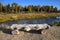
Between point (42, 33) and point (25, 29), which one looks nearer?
point (42, 33)

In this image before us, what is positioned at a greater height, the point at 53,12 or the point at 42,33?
the point at 42,33

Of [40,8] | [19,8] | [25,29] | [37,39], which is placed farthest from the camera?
[40,8]

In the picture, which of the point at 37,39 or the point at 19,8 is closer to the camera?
the point at 37,39

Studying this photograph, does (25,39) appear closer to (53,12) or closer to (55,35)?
(55,35)

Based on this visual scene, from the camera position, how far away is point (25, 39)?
9.33 meters

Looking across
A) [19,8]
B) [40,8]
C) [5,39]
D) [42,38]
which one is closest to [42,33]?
[42,38]

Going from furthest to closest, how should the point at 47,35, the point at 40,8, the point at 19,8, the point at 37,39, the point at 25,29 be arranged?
1. the point at 40,8
2. the point at 19,8
3. the point at 25,29
4. the point at 47,35
5. the point at 37,39

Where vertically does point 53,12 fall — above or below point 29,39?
below

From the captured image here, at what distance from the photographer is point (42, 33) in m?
10.6

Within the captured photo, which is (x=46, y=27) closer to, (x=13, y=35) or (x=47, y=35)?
(x=47, y=35)

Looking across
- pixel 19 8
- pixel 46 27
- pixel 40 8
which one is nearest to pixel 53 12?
pixel 40 8

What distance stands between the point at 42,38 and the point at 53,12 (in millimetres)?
71903

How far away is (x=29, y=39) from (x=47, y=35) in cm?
158

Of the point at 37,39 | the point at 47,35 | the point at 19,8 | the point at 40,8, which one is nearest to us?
the point at 37,39
